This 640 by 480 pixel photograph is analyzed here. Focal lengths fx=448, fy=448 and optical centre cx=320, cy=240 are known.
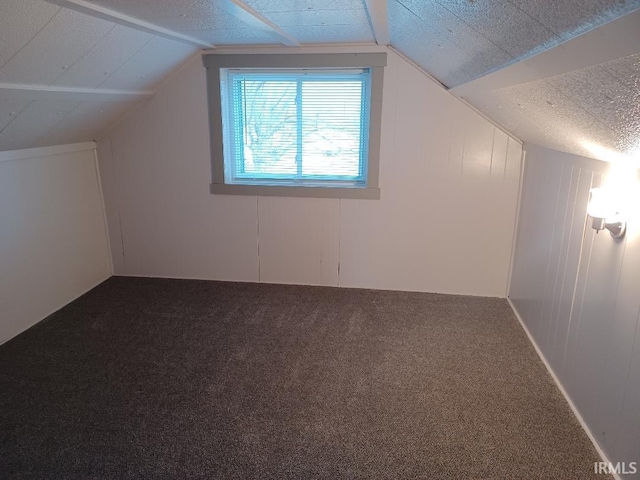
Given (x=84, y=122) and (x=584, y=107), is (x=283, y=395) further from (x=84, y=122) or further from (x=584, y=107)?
(x=84, y=122)

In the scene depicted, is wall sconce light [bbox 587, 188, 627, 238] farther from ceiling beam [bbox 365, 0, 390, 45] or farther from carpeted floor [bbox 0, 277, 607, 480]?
ceiling beam [bbox 365, 0, 390, 45]

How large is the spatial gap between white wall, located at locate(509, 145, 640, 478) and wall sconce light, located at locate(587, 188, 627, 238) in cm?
5

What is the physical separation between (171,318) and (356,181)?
173 centimetres

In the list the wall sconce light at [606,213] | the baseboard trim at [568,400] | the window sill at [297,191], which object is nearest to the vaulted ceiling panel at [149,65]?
the window sill at [297,191]

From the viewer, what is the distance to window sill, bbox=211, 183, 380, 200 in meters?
3.48

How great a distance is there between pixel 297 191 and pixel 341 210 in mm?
380

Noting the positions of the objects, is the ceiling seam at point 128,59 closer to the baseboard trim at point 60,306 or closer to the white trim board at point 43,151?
the white trim board at point 43,151

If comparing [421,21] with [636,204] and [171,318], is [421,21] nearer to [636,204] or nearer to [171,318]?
[636,204]

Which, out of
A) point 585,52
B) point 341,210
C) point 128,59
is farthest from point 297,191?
point 585,52

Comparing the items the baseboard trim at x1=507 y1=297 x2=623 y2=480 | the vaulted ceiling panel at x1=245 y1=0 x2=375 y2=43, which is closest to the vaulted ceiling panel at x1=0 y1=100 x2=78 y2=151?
the vaulted ceiling panel at x1=245 y1=0 x2=375 y2=43

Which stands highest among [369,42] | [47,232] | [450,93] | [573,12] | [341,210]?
[369,42]

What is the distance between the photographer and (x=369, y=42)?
124 inches

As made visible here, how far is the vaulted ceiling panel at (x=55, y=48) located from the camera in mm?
1900

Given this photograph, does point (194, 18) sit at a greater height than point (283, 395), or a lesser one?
greater
